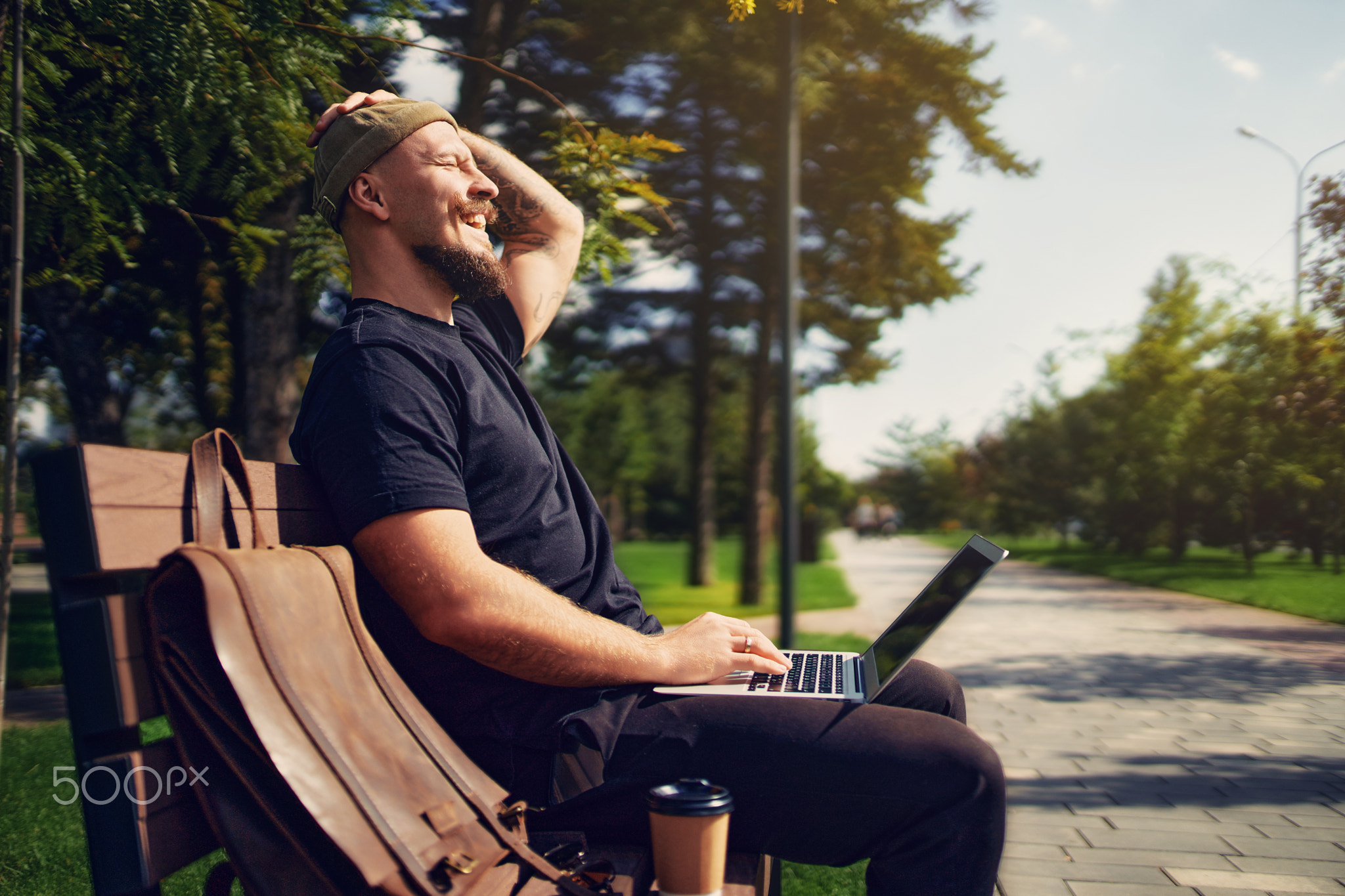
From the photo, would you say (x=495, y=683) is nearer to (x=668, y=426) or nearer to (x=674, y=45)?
(x=674, y=45)

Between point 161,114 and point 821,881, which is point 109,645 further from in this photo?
point 821,881

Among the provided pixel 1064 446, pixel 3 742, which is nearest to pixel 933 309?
pixel 3 742

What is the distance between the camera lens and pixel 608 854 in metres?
1.57

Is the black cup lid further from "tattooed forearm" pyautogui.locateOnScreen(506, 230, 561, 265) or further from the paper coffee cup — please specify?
"tattooed forearm" pyautogui.locateOnScreen(506, 230, 561, 265)

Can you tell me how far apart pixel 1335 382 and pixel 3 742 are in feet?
31.4

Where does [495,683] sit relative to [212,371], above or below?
below

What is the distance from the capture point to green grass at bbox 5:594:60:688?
8109 mm

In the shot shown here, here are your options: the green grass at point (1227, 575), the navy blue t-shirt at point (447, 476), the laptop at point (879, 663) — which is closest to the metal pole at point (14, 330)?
the navy blue t-shirt at point (447, 476)

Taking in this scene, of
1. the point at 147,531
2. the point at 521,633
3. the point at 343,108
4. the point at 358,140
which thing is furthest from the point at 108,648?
the point at 343,108

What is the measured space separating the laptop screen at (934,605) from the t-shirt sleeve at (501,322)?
1184 millimetres

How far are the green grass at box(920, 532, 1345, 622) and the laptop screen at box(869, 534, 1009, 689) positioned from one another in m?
2.07

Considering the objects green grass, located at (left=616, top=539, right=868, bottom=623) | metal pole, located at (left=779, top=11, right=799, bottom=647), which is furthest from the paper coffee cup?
green grass, located at (left=616, top=539, right=868, bottom=623)

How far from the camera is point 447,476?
5.07ft

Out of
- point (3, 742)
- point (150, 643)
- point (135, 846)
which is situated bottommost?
point (3, 742)
